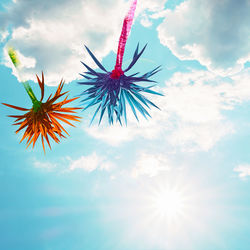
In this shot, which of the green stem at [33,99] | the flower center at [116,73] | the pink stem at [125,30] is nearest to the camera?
the pink stem at [125,30]

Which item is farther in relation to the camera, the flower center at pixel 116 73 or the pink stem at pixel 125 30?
the flower center at pixel 116 73

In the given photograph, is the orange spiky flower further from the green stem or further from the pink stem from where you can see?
the pink stem

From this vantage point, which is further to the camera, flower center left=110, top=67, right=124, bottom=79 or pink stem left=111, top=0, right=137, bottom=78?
flower center left=110, top=67, right=124, bottom=79

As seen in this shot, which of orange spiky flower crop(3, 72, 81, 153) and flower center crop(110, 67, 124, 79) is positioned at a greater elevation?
flower center crop(110, 67, 124, 79)

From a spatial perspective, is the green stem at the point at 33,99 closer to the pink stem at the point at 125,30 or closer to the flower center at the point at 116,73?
the flower center at the point at 116,73

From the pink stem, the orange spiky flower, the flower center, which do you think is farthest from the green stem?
the pink stem

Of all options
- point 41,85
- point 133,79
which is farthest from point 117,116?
point 41,85

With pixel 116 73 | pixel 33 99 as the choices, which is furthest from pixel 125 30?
pixel 33 99

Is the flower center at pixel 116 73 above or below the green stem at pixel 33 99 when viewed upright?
above

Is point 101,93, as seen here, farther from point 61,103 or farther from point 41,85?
point 41,85

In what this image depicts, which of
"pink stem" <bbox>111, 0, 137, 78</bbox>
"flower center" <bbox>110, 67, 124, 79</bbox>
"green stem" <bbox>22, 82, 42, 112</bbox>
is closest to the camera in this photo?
"pink stem" <bbox>111, 0, 137, 78</bbox>

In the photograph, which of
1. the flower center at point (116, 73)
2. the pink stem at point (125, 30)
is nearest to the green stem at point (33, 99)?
the flower center at point (116, 73)

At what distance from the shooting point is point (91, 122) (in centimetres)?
775

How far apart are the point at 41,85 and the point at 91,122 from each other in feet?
7.49
